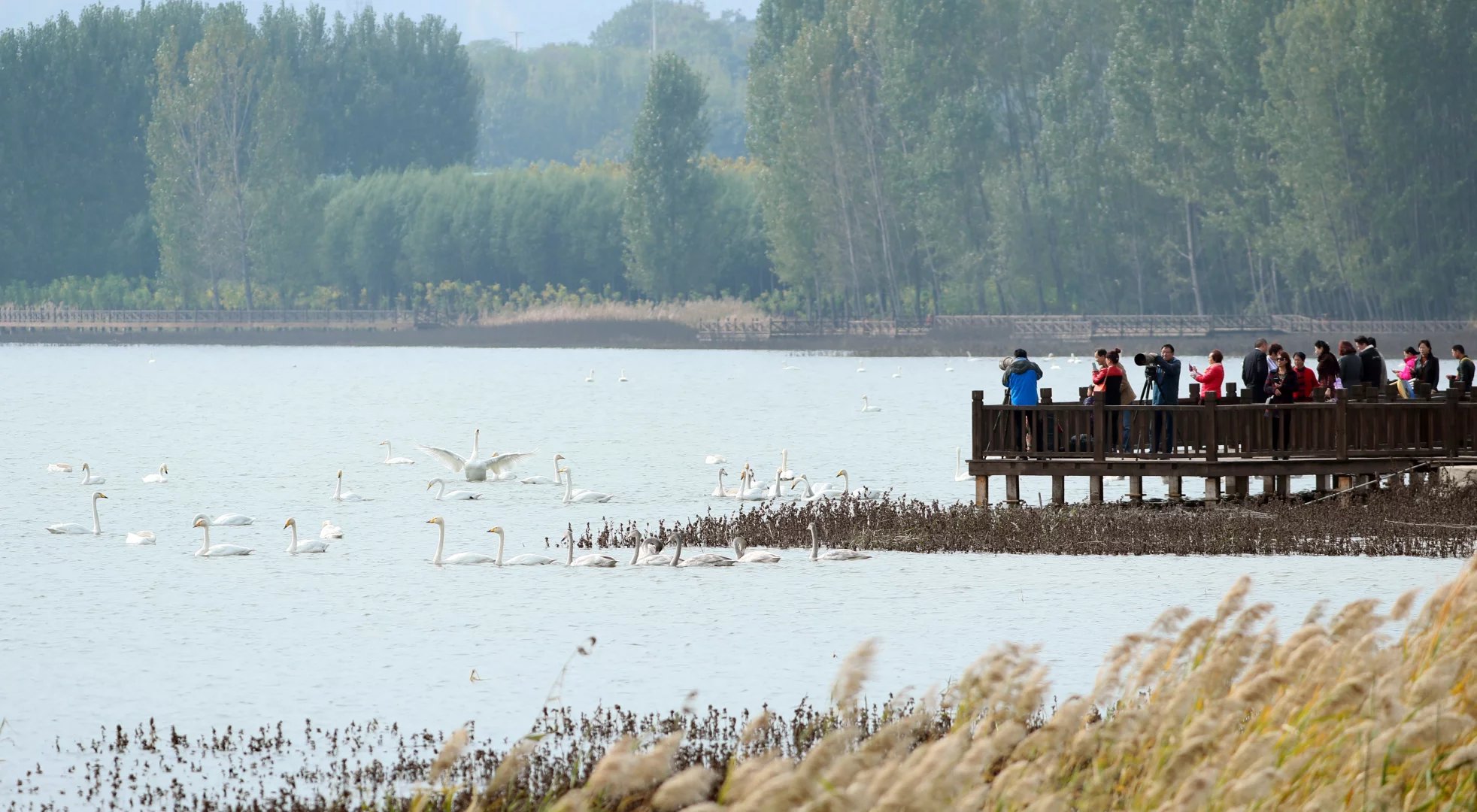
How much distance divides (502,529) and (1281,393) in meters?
8.13

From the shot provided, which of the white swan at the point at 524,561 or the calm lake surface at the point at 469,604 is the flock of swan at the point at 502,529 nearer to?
the white swan at the point at 524,561

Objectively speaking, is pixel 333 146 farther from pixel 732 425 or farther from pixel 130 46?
pixel 732 425

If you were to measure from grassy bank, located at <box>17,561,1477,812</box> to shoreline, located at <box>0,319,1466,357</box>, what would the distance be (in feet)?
196

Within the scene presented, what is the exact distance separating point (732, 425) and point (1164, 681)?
124 feet

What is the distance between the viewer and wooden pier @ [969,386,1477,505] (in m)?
20.6

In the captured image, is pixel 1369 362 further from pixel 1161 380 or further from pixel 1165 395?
pixel 1161 380

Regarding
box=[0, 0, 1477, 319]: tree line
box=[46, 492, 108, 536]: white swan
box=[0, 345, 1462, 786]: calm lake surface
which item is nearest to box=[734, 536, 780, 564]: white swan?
→ box=[0, 345, 1462, 786]: calm lake surface

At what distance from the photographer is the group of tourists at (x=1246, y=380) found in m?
20.9

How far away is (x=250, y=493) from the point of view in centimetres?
2888

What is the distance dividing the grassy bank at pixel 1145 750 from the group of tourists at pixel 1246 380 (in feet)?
36.4

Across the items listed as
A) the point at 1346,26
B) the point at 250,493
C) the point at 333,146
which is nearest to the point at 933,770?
the point at 250,493

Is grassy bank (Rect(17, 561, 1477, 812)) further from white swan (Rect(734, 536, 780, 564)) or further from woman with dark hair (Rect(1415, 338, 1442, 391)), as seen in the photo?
woman with dark hair (Rect(1415, 338, 1442, 391))

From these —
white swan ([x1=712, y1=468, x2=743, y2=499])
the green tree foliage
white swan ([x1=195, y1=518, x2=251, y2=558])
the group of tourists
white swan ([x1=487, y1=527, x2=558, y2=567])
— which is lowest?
white swan ([x1=712, y1=468, x2=743, y2=499])

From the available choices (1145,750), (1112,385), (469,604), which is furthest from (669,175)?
(1145,750)
